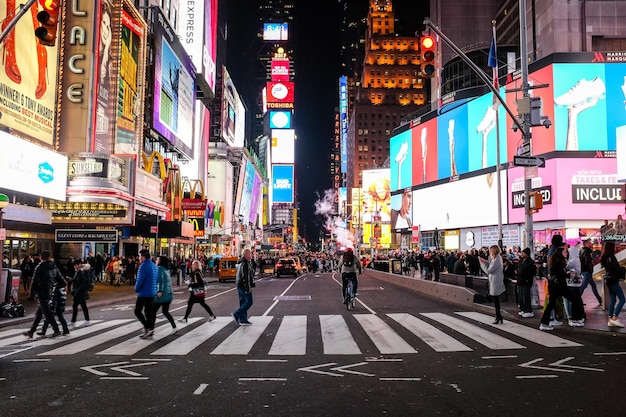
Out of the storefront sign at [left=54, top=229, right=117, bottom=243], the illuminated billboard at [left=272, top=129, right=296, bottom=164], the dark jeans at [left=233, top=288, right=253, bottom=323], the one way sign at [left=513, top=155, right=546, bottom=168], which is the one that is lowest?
the dark jeans at [left=233, top=288, right=253, bottom=323]

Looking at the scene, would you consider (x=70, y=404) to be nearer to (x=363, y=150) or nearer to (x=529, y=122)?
(x=529, y=122)

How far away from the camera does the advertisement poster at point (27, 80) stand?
25844 millimetres

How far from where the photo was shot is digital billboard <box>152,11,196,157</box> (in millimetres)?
54250

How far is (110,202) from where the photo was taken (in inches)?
1184

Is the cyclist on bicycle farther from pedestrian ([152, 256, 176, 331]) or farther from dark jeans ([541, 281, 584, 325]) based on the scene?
dark jeans ([541, 281, 584, 325])

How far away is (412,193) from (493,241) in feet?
75.0

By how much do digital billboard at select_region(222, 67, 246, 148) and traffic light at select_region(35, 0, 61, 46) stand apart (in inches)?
3427

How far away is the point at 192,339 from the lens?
421 inches

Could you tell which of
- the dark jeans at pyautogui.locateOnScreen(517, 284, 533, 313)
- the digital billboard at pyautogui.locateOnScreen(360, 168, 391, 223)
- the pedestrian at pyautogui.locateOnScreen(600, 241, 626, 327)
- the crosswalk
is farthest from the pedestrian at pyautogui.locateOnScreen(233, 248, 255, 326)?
the digital billboard at pyautogui.locateOnScreen(360, 168, 391, 223)

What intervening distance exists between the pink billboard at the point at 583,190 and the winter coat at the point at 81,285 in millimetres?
46017

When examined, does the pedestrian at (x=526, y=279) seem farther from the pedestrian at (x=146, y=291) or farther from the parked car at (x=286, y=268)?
the parked car at (x=286, y=268)

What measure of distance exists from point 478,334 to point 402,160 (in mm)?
77275

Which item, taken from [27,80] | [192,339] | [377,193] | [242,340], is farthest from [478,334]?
[377,193]

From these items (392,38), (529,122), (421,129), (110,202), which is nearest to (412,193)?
(421,129)
